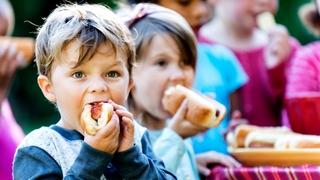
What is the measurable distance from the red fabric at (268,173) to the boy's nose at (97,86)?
0.46 meters

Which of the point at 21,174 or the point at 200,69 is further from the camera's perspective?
the point at 200,69

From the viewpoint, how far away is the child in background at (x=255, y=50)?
130 inches

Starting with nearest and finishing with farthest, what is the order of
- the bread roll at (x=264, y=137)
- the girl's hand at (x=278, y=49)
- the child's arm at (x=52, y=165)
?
the child's arm at (x=52, y=165)
the bread roll at (x=264, y=137)
the girl's hand at (x=278, y=49)

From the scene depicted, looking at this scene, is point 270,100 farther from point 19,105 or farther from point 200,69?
point 19,105

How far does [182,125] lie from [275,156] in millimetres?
337

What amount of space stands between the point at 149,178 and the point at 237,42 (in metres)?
1.70

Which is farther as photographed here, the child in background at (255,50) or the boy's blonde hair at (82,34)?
the child in background at (255,50)

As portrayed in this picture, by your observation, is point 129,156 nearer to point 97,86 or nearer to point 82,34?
point 97,86

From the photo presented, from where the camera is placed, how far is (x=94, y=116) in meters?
1.83

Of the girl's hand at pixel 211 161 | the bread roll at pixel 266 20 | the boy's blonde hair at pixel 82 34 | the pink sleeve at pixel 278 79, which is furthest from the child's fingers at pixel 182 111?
the bread roll at pixel 266 20

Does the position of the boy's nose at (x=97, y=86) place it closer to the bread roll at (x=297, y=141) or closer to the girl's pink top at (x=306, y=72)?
the bread roll at (x=297, y=141)

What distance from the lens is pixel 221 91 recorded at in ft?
10.2

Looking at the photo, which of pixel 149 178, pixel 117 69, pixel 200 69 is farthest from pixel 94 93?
pixel 200 69

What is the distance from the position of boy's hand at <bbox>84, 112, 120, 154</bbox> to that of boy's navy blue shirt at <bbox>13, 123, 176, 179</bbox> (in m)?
0.01
